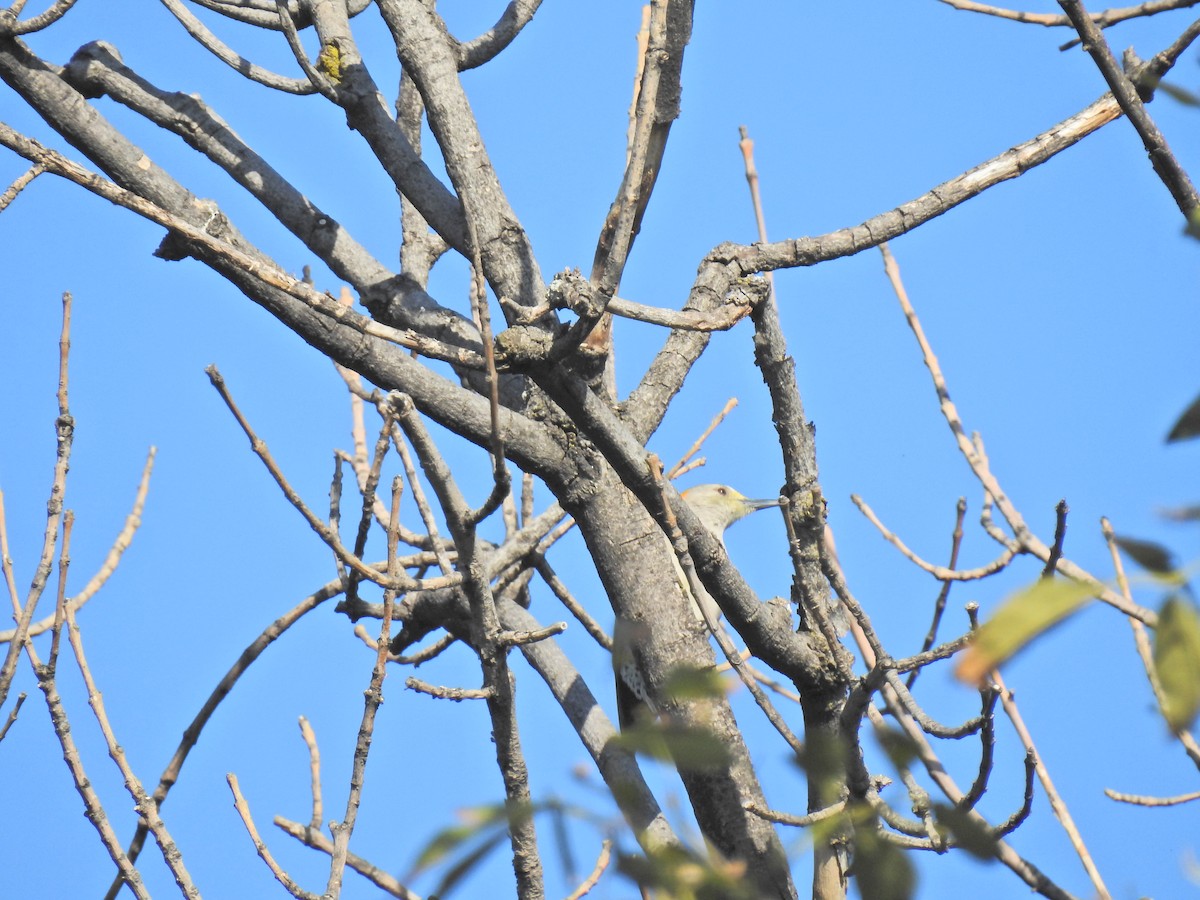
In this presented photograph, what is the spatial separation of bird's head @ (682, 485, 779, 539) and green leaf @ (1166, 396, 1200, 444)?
6.14m

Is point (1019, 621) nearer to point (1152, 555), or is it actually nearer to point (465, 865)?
point (1152, 555)

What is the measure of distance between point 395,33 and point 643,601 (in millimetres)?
1874

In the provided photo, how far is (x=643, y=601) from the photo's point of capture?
2.92 metres

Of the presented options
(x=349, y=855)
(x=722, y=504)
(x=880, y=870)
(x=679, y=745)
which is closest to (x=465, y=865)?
(x=679, y=745)

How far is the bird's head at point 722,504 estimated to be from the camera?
6816mm

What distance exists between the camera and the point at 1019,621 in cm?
60

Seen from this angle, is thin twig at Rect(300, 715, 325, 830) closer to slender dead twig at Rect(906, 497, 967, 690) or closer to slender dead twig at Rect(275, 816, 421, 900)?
slender dead twig at Rect(275, 816, 421, 900)

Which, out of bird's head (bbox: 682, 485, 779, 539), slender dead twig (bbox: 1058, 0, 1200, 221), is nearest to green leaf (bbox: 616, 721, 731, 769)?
slender dead twig (bbox: 1058, 0, 1200, 221)

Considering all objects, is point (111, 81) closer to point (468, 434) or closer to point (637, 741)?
point (468, 434)

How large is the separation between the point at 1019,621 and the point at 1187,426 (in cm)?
17

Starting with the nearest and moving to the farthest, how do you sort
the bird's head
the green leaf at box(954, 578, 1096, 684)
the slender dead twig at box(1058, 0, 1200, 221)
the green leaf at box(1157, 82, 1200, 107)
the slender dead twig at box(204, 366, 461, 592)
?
the green leaf at box(954, 578, 1096, 684)
the green leaf at box(1157, 82, 1200, 107)
the slender dead twig at box(1058, 0, 1200, 221)
the slender dead twig at box(204, 366, 461, 592)
the bird's head

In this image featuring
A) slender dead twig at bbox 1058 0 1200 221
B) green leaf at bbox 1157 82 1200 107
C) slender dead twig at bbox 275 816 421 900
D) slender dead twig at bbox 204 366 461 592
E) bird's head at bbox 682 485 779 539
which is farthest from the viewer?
bird's head at bbox 682 485 779 539

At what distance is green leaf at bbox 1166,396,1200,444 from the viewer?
2.12 feet

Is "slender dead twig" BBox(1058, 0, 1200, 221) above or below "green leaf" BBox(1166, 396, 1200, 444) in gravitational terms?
above
